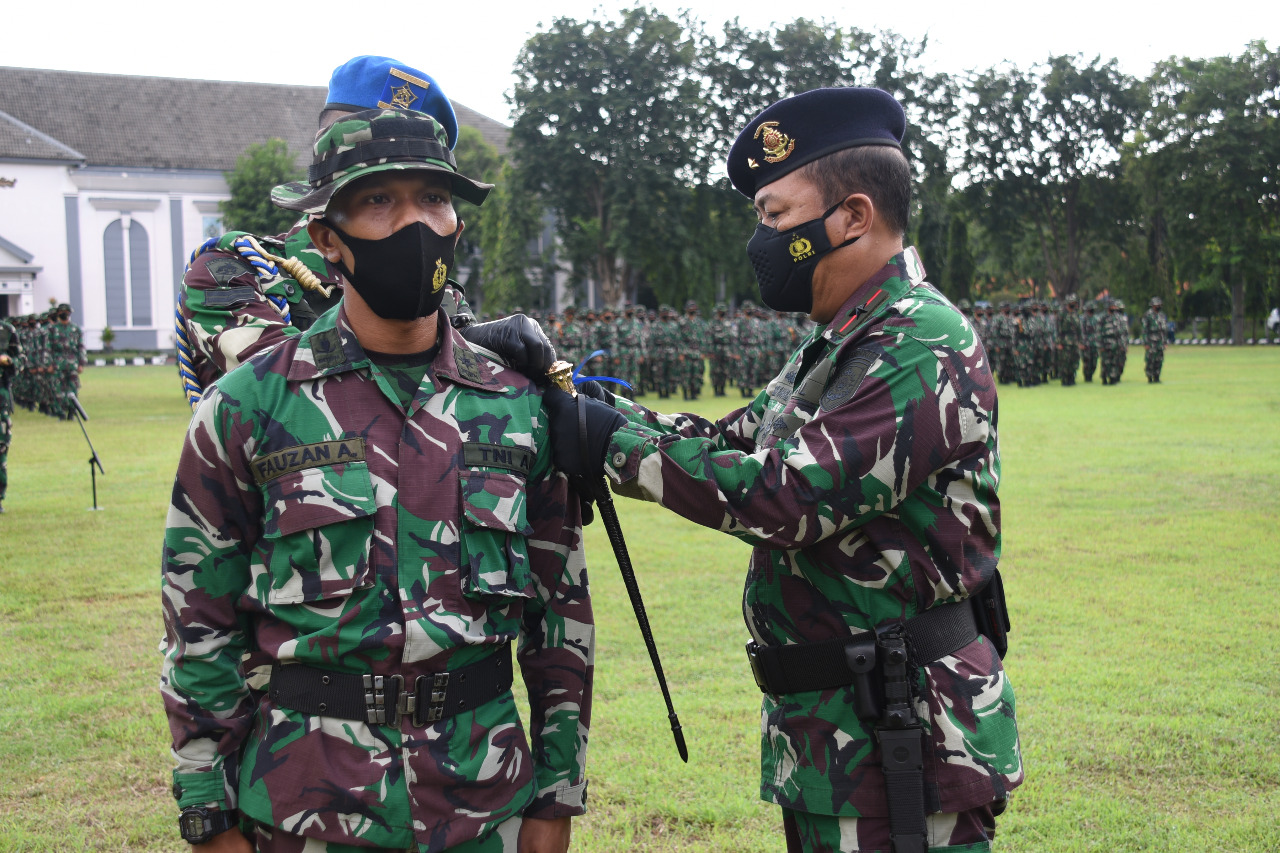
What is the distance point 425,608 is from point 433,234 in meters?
0.80

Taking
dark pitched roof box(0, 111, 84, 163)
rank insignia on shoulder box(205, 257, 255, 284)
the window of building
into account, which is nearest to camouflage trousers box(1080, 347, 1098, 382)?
rank insignia on shoulder box(205, 257, 255, 284)

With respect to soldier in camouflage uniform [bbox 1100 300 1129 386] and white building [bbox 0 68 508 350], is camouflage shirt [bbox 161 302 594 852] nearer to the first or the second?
soldier in camouflage uniform [bbox 1100 300 1129 386]

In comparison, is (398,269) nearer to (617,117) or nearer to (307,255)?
(307,255)

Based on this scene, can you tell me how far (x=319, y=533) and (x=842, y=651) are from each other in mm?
1122

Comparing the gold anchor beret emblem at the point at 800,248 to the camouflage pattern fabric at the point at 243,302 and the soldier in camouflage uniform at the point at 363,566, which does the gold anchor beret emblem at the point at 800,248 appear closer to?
the soldier in camouflage uniform at the point at 363,566

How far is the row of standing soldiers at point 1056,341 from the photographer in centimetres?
2577

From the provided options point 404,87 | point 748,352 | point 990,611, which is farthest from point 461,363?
point 748,352

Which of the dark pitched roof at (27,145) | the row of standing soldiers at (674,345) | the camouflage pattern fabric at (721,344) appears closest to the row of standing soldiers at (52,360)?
the row of standing soldiers at (674,345)

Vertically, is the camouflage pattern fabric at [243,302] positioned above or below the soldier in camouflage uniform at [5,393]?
above

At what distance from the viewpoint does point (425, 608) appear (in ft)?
7.02

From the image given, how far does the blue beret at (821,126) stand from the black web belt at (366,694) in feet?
4.66

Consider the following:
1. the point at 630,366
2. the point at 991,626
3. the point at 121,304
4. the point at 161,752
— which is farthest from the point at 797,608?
the point at 121,304

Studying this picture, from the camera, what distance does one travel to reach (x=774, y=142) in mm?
2580

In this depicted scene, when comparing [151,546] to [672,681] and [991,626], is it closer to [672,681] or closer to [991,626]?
[672,681]
